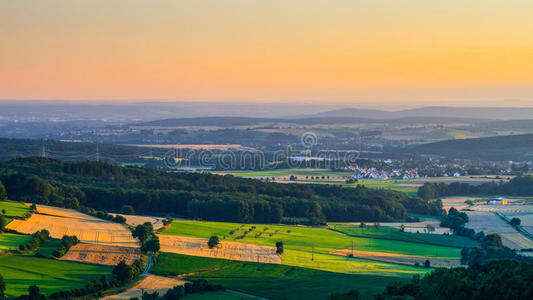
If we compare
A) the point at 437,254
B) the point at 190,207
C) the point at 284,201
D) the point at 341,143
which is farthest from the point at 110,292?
the point at 341,143

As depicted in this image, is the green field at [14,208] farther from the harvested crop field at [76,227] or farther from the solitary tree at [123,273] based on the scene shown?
the solitary tree at [123,273]

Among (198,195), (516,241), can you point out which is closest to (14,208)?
(198,195)

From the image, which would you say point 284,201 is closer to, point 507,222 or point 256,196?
point 256,196

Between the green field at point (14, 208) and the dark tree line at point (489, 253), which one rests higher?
the green field at point (14, 208)

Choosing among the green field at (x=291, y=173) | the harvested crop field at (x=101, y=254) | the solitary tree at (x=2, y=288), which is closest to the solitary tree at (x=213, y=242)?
the harvested crop field at (x=101, y=254)

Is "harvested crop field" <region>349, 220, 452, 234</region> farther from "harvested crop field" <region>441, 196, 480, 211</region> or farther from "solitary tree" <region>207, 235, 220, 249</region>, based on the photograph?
"solitary tree" <region>207, 235, 220, 249</region>

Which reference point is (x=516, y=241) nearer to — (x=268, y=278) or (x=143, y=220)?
(x=268, y=278)
